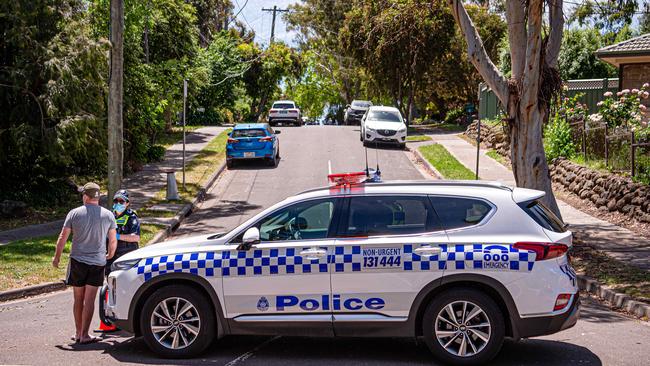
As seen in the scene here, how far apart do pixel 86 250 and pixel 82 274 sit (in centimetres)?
26

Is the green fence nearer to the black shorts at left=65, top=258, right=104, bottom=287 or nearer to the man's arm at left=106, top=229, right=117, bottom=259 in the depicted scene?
the man's arm at left=106, top=229, right=117, bottom=259

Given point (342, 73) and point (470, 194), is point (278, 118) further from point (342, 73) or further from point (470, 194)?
point (470, 194)

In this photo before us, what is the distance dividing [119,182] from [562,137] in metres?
13.4

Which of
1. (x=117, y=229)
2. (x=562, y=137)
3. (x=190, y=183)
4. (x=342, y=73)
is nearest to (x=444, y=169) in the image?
(x=562, y=137)

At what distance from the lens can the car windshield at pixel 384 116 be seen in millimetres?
33188

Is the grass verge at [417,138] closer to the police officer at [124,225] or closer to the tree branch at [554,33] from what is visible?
the tree branch at [554,33]

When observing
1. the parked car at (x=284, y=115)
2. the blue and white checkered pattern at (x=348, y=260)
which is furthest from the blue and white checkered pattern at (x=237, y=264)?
the parked car at (x=284, y=115)

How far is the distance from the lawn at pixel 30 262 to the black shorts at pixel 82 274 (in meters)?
3.75

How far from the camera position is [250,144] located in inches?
1101

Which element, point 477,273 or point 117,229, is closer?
point 477,273

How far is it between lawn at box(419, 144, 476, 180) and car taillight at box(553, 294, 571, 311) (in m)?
16.7

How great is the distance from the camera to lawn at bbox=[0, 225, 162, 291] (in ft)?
40.3

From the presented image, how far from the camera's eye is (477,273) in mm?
7379

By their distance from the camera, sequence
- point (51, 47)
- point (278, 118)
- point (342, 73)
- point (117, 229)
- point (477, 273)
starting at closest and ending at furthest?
point (477, 273)
point (117, 229)
point (51, 47)
point (278, 118)
point (342, 73)
